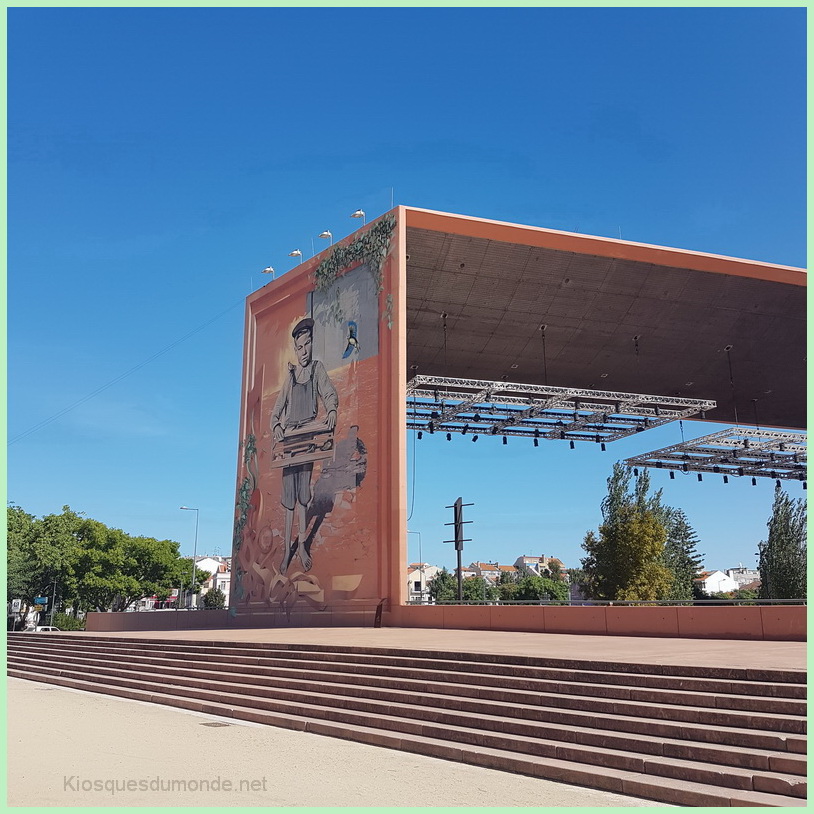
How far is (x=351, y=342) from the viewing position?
880 inches

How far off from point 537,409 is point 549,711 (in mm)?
18866

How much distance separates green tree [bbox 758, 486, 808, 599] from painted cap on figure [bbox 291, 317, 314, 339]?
20697 millimetres

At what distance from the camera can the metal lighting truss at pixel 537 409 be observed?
25.4 m

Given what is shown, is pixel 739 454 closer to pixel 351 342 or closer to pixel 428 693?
pixel 351 342

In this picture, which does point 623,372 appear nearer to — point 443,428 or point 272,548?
point 443,428

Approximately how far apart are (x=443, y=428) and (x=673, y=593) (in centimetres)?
1239

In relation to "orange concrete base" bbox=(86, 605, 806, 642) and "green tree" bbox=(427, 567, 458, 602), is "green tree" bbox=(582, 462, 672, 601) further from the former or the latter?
"green tree" bbox=(427, 567, 458, 602)

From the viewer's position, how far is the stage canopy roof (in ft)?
72.9

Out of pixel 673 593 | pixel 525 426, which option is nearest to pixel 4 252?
pixel 525 426

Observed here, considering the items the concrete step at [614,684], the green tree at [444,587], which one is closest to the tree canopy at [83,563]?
the green tree at [444,587]

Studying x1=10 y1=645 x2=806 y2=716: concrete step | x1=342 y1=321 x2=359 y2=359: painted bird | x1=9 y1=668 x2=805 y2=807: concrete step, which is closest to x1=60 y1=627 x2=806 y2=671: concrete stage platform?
x1=10 y1=645 x2=806 y2=716: concrete step

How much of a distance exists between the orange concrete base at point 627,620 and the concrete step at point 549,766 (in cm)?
626

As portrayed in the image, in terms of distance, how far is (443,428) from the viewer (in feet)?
96.3

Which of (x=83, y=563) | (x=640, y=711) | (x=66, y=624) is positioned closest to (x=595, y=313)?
(x=640, y=711)
